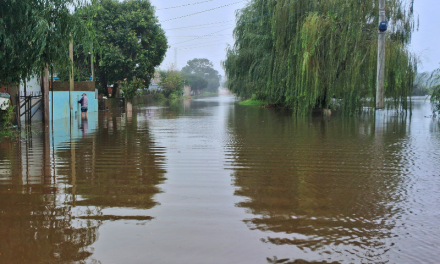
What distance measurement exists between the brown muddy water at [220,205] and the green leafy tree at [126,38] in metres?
31.3

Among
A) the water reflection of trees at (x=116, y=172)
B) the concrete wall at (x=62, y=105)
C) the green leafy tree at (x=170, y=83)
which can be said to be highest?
the green leafy tree at (x=170, y=83)

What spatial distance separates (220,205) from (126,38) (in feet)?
124

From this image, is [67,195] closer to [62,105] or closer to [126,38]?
[62,105]

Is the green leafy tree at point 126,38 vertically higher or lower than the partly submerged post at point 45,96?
higher

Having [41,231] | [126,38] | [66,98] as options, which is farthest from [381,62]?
[126,38]

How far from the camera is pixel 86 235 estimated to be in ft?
15.8

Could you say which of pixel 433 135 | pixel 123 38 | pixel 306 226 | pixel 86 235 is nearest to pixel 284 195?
pixel 306 226

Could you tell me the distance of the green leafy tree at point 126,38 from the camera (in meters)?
41.6

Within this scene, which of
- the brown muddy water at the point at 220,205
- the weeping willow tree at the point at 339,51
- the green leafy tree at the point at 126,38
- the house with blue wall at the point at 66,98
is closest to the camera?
the brown muddy water at the point at 220,205

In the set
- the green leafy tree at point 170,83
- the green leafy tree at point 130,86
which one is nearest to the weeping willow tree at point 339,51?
the green leafy tree at point 130,86

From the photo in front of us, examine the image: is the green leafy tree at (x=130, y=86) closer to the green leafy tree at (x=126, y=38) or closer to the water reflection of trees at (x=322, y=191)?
the green leafy tree at (x=126, y=38)

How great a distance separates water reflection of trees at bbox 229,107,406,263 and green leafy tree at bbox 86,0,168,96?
31.2 metres

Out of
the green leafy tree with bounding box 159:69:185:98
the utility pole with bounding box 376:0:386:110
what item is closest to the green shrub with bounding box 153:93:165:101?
the green leafy tree with bounding box 159:69:185:98

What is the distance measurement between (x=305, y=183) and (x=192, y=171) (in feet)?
7.53
